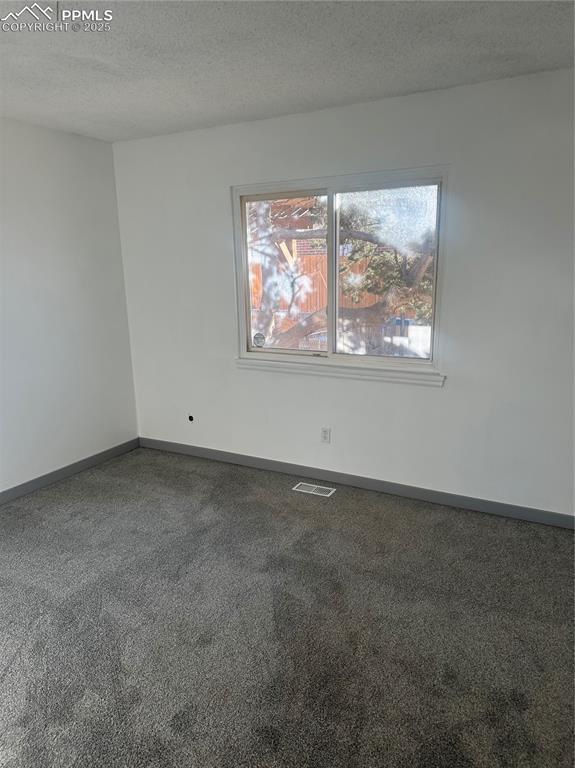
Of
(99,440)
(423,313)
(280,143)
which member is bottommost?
(99,440)

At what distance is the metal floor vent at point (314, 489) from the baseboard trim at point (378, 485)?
11 centimetres

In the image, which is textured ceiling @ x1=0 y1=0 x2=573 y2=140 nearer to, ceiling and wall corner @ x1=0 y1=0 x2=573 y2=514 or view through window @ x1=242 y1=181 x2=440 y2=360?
ceiling and wall corner @ x1=0 y1=0 x2=573 y2=514

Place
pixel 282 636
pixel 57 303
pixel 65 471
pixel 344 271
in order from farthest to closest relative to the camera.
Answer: pixel 65 471
pixel 57 303
pixel 344 271
pixel 282 636

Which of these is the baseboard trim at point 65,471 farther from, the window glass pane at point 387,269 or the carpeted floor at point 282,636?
the window glass pane at point 387,269

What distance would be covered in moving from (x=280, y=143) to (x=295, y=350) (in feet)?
4.58

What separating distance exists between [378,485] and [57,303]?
2.66 m

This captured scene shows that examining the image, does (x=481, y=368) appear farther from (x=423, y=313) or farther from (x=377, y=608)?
(x=377, y=608)

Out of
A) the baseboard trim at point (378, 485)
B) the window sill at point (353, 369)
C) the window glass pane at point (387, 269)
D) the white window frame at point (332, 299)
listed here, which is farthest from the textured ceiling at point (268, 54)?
the baseboard trim at point (378, 485)

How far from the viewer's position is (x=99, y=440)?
3984 mm

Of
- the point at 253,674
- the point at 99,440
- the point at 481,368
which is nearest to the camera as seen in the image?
the point at 253,674

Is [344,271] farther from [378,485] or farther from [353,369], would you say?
[378,485]

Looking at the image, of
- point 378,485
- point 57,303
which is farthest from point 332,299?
point 57,303

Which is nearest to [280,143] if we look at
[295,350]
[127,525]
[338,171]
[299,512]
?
[338,171]

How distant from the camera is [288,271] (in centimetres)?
344
